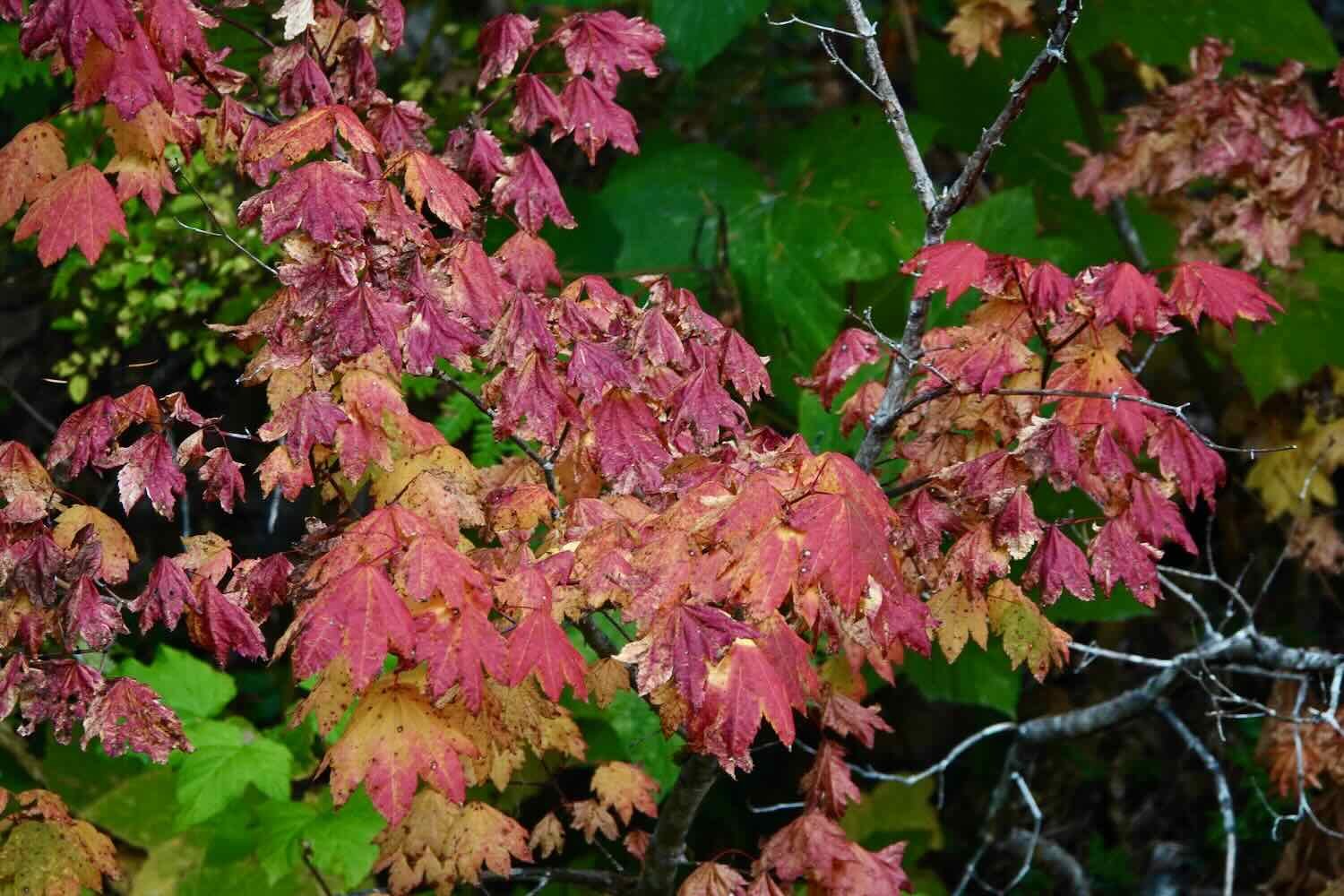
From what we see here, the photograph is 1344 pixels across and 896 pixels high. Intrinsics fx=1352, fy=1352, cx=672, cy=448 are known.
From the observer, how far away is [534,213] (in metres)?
1.89

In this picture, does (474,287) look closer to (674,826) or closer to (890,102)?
(890,102)

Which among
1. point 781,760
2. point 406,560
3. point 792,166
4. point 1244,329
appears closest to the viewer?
point 406,560

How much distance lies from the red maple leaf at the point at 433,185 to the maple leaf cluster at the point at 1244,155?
1675 mm

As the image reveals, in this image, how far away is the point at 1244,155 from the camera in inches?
104

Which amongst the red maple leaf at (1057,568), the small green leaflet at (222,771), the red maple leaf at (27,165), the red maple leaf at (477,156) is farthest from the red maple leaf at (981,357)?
the small green leaflet at (222,771)

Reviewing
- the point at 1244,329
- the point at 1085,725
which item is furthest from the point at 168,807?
the point at 1244,329

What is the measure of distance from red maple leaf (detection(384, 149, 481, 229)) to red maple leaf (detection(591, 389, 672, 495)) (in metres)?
0.30

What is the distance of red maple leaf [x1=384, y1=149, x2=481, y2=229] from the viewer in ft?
5.53

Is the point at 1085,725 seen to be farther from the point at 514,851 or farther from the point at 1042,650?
the point at 514,851

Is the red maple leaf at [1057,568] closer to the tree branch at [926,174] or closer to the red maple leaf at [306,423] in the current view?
the tree branch at [926,174]

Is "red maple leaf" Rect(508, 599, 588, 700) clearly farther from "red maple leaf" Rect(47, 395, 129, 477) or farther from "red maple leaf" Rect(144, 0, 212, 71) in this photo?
"red maple leaf" Rect(144, 0, 212, 71)

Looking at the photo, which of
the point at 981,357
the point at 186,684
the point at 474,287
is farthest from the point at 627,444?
the point at 186,684

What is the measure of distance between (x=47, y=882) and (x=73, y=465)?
0.65 metres

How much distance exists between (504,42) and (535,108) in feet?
0.38
